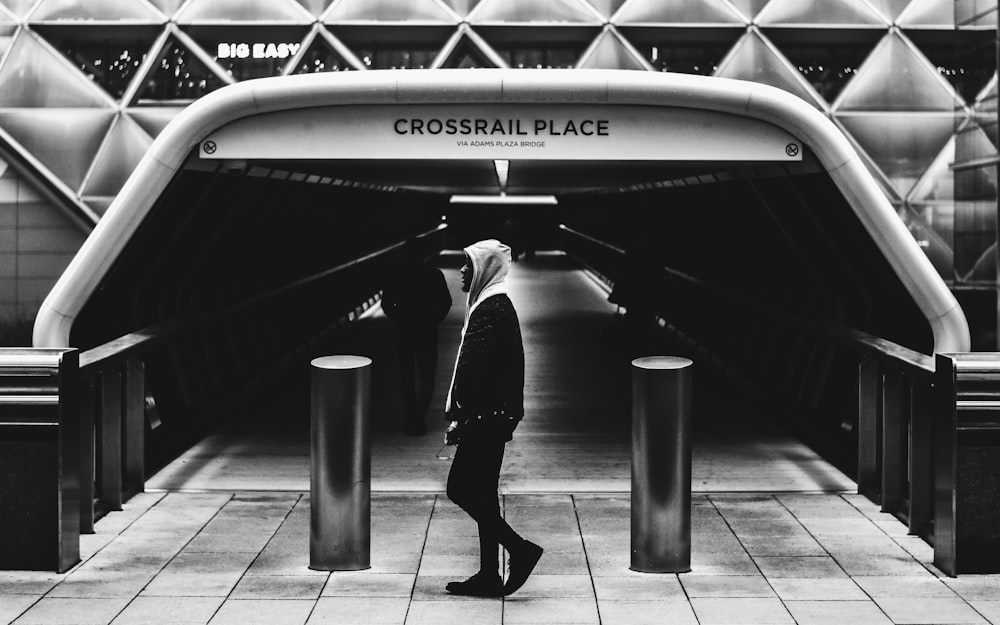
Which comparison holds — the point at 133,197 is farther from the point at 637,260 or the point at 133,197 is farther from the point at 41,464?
the point at 637,260

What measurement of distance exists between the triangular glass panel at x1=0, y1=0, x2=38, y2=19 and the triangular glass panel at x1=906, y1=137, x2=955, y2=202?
44.9 feet

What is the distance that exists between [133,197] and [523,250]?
37.8 metres

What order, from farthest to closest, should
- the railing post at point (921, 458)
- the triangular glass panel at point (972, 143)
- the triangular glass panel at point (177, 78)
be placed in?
1. the triangular glass panel at point (177, 78)
2. the triangular glass panel at point (972, 143)
3. the railing post at point (921, 458)

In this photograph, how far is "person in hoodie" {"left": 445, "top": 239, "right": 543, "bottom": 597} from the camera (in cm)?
588

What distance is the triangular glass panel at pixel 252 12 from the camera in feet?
66.8

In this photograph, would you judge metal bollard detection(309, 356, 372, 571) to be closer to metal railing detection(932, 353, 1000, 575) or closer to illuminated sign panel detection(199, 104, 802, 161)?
illuminated sign panel detection(199, 104, 802, 161)

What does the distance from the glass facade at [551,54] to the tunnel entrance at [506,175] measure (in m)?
3.77

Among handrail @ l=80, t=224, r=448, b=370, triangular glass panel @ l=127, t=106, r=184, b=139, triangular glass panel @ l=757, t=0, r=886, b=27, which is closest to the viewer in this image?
handrail @ l=80, t=224, r=448, b=370

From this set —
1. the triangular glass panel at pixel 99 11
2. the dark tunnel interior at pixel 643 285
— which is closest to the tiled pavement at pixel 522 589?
the dark tunnel interior at pixel 643 285

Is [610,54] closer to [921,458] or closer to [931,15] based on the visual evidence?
[931,15]

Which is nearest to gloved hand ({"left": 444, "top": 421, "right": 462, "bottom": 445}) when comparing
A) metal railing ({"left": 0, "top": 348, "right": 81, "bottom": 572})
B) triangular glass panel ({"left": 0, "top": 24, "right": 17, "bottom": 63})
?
metal railing ({"left": 0, "top": 348, "right": 81, "bottom": 572})

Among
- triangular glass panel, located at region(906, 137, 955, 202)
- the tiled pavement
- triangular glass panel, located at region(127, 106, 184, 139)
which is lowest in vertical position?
Answer: the tiled pavement

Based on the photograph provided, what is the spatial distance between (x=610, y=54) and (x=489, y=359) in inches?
593

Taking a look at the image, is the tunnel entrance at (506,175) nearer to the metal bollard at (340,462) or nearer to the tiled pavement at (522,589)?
the tiled pavement at (522,589)
